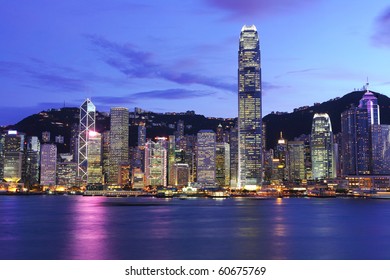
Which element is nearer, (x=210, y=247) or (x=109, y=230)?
(x=210, y=247)

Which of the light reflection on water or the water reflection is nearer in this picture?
the water reflection

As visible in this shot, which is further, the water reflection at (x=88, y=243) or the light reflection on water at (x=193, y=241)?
the light reflection on water at (x=193, y=241)

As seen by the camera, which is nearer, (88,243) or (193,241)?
(88,243)

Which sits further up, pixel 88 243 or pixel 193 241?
pixel 88 243
